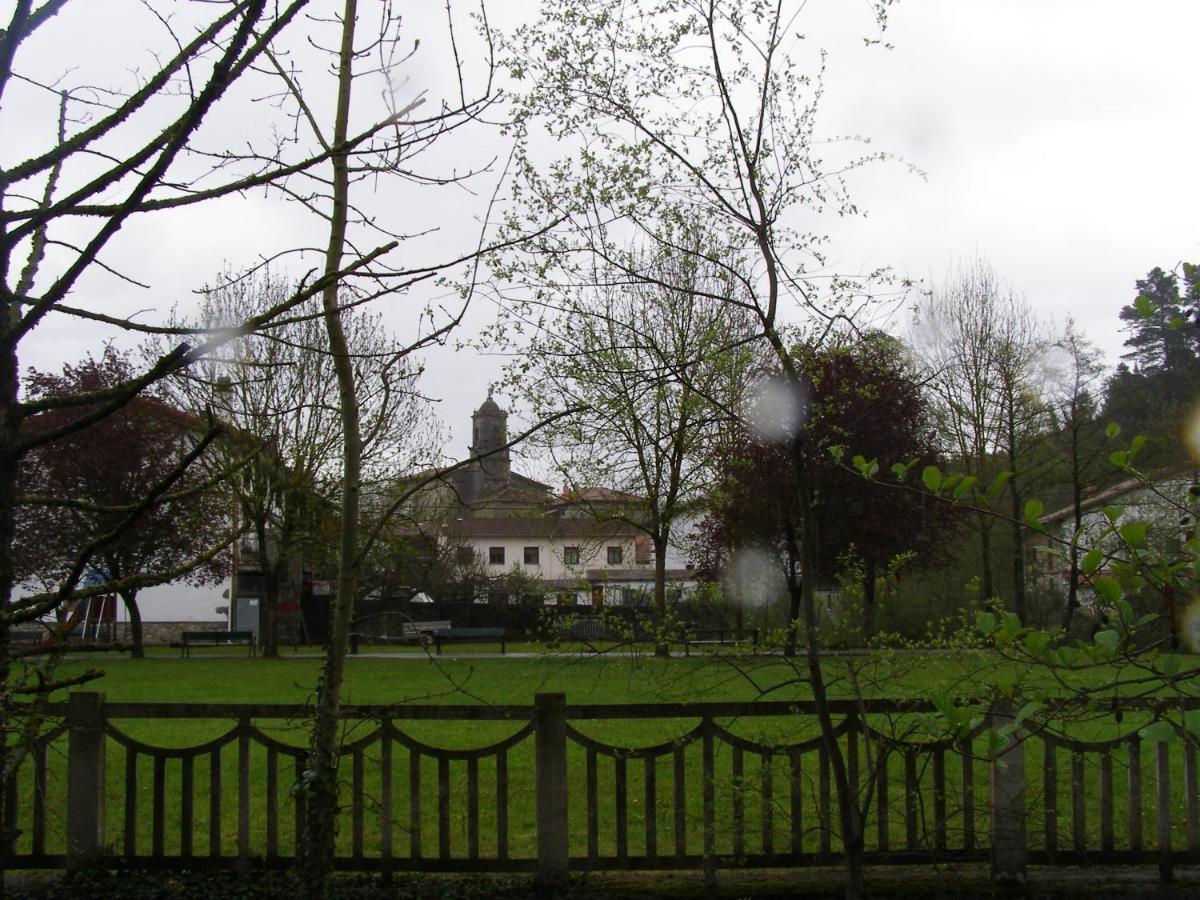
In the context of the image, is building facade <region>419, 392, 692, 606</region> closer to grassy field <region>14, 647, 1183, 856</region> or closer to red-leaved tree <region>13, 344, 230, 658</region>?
grassy field <region>14, 647, 1183, 856</region>

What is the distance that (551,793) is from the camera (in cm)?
612

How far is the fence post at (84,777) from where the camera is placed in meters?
6.27

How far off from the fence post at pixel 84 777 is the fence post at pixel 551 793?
96.8 inches

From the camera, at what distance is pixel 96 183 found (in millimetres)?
2264

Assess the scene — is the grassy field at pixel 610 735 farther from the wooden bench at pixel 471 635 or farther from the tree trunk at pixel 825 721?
the wooden bench at pixel 471 635

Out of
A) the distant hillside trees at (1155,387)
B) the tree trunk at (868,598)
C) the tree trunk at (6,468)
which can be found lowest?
the tree trunk at (868,598)

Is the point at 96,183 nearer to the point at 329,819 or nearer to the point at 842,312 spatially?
the point at 329,819

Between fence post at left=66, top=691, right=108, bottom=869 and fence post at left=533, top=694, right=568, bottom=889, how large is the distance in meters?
2.46

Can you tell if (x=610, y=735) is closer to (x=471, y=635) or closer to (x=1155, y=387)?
(x=471, y=635)

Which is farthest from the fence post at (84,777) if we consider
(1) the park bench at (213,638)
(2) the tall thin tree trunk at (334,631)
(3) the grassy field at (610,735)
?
(1) the park bench at (213,638)

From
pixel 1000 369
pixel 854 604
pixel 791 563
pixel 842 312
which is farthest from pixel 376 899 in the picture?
pixel 1000 369

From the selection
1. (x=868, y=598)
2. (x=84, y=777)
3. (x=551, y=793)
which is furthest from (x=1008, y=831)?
(x=84, y=777)

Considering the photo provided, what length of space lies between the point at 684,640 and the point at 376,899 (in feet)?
7.18

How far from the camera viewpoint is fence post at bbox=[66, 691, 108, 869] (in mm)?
6273
